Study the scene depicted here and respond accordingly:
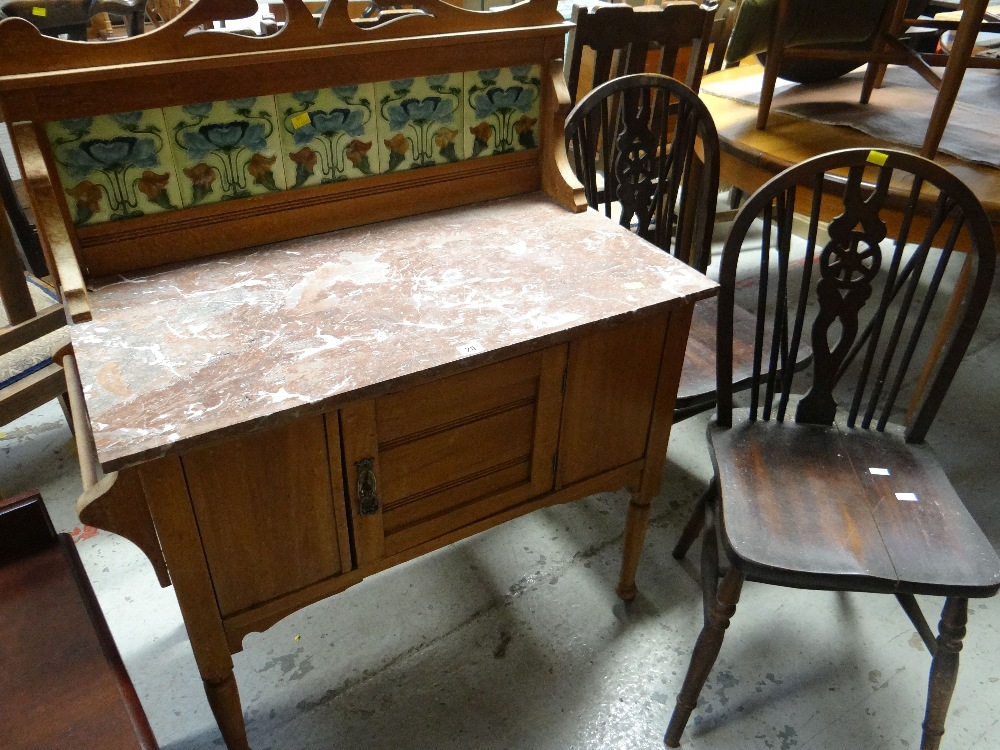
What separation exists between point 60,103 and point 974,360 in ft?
9.42

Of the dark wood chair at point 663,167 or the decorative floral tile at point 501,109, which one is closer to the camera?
the decorative floral tile at point 501,109

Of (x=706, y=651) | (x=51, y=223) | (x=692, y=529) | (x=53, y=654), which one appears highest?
(x=51, y=223)

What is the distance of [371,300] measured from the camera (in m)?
1.23

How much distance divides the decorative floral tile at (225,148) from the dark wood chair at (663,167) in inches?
27.4

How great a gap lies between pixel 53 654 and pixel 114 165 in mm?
776

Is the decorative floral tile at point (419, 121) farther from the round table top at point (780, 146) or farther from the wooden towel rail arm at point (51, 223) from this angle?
the round table top at point (780, 146)

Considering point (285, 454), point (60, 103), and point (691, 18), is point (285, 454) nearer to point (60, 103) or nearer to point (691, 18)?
point (60, 103)

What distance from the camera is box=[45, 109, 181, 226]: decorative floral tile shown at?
1.19m

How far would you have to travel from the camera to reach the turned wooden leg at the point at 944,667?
4.29ft

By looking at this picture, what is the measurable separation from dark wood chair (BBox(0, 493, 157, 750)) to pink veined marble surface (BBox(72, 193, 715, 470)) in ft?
1.36

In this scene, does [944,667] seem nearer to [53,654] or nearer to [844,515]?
[844,515]

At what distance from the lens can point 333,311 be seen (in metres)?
1.20

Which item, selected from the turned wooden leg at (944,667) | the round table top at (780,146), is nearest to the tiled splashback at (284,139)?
the round table top at (780,146)

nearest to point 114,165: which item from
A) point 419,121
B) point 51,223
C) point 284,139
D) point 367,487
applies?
point 51,223
